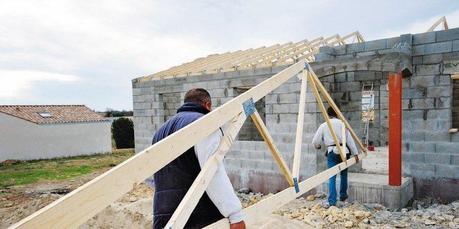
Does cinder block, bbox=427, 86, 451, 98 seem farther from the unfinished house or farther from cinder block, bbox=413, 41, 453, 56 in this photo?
cinder block, bbox=413, 41, 453, 56

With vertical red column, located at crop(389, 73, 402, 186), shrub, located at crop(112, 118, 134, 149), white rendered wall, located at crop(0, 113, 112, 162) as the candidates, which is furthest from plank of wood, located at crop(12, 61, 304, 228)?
shrub, located at crop(112, 118, 134, 149)

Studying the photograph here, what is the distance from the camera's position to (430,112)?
5.79m

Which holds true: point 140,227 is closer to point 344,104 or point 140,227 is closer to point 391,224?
point 391,224

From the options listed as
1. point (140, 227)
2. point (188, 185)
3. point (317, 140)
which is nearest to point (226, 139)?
point (188, 185)

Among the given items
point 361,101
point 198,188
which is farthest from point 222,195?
point 361,101

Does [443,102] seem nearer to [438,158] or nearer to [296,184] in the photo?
[438,158]

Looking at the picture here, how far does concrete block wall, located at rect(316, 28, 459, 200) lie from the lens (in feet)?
18.4

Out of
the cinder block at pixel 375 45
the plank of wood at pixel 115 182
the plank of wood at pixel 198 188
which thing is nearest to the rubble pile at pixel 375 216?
the cinder block at pixel 375 45

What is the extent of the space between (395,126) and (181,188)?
173 inches

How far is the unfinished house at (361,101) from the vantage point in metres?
5.64

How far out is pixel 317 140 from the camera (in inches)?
212

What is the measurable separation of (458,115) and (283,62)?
6.81m

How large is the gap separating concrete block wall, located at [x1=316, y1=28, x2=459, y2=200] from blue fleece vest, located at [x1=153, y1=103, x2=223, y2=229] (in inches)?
187

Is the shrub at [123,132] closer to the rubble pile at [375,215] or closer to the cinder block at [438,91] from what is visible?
the rubble pile at [375,215]
